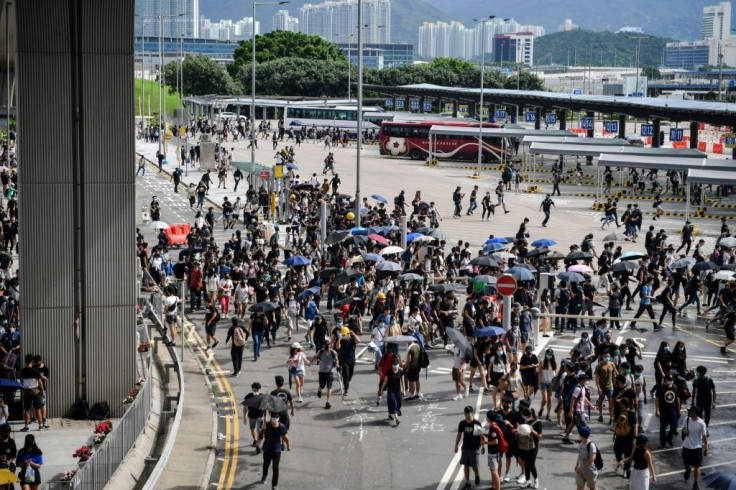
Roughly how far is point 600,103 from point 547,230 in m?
39.3

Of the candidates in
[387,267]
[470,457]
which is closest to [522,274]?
[387,267]

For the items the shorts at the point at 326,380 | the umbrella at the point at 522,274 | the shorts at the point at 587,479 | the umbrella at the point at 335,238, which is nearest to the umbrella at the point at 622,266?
the umbrella at the point at 522,274

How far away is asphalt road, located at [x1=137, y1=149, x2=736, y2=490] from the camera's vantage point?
18125 millimetres

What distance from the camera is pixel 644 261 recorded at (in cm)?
3197

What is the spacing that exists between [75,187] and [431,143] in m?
62.1

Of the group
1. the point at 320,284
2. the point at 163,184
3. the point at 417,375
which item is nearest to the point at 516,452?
the point at 417,375

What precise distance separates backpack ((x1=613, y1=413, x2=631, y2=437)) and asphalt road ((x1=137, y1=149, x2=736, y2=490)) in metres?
0.76

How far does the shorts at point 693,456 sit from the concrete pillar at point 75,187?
31.9ft

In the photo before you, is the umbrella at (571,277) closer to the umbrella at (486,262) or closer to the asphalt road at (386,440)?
the umbrella at (486,262)

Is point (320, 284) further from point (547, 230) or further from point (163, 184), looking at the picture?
point (163, 184)

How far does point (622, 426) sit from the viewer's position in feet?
59.4

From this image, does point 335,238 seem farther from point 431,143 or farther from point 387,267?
point 431,143

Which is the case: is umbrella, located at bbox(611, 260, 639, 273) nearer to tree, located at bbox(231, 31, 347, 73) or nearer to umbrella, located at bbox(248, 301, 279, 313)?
umbrella, located at bbox(248, 301, 279, 313)

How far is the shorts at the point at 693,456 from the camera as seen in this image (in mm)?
17672
